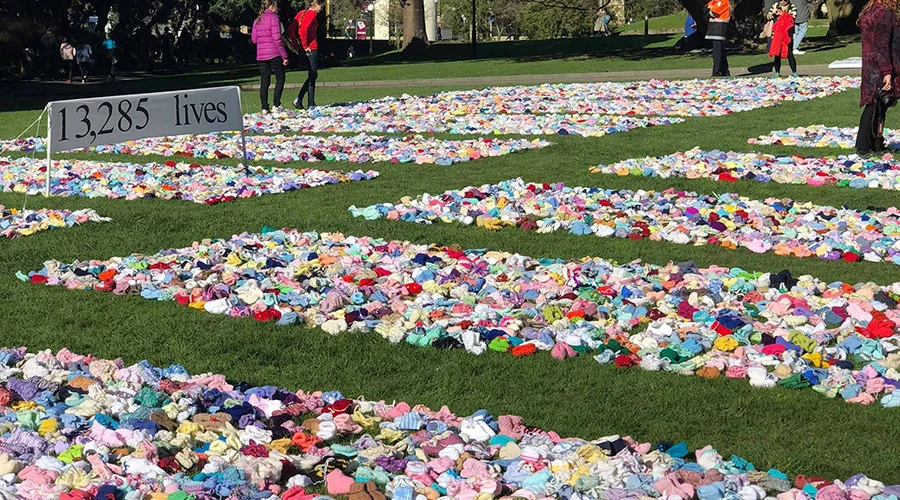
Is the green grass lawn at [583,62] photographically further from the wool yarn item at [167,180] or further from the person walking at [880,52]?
the wool yarn item at [167,180]

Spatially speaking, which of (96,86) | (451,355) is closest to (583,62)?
(96,86)

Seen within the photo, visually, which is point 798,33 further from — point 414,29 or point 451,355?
point 451,355

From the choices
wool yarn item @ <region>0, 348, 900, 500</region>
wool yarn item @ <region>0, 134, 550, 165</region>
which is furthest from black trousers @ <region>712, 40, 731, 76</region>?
wool yarn item @ <region>0, 348, 900, 500</region>

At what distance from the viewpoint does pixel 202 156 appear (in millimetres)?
14758

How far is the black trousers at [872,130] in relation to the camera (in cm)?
1221

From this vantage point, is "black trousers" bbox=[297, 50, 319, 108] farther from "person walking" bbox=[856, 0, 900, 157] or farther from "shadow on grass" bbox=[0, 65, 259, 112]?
"person walking" bbox=[856, 0, 900, 157]

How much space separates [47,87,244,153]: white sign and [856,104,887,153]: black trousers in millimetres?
6931

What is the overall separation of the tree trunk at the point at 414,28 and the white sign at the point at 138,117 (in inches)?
1513

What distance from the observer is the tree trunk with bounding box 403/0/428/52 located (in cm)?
5038

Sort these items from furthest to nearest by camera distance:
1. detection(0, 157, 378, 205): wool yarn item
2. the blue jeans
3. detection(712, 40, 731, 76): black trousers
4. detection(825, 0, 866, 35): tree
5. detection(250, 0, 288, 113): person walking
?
detection(825, 0, 866, 35): tree → the blue jeans → detection(712, 40, 731, 76): black trousers → detection(250, 0, 288, 113): person walking → detection(0, 157, 378, 205): wool yarn item

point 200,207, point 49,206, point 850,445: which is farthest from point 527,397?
point 49,206

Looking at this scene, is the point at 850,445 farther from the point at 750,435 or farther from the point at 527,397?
the point at 527,397

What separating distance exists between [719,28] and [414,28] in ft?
90.9

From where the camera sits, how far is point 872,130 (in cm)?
1229
